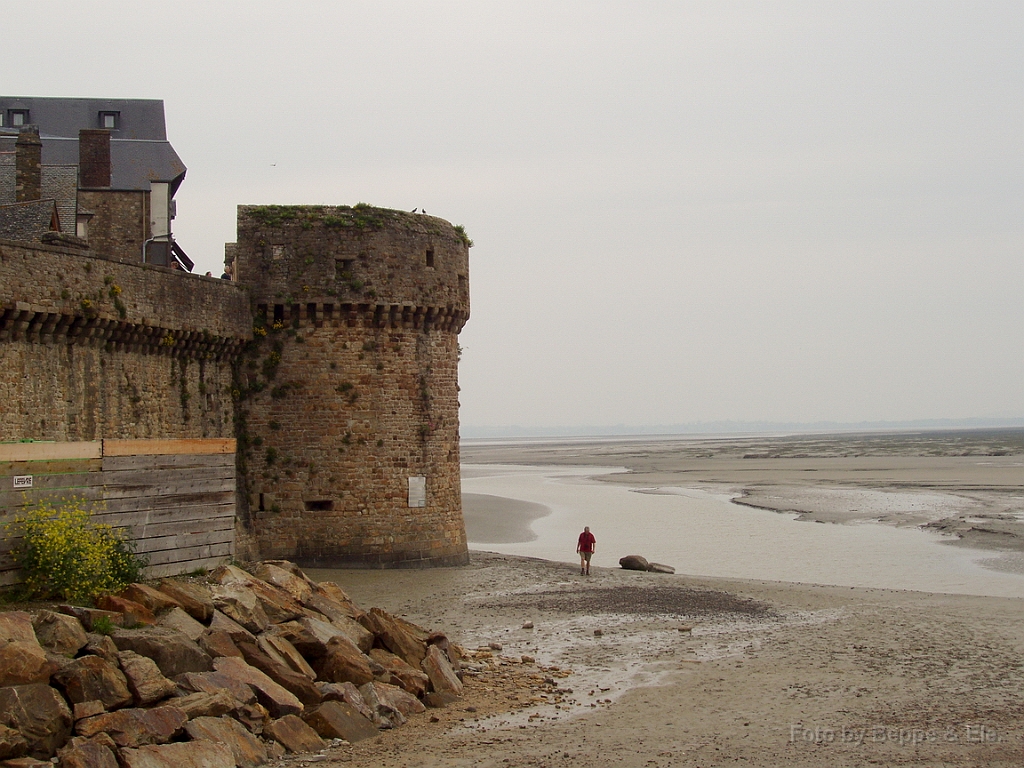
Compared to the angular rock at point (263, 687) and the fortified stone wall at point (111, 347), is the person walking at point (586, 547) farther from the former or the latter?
the angular rock at point (263, 687)

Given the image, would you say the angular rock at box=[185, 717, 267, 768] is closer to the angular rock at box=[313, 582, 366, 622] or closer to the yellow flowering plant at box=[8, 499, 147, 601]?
the yellow flowering plant at box=[8, 499, 147, 601]

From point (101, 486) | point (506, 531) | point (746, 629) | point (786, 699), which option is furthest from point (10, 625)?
point (506, 531)

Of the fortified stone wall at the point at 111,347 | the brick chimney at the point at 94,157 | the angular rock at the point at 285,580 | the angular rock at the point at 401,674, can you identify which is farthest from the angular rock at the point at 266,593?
the brick chimney at the point at 94,157

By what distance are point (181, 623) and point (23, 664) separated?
233 centimetres

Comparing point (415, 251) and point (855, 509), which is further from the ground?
point (415, 251)

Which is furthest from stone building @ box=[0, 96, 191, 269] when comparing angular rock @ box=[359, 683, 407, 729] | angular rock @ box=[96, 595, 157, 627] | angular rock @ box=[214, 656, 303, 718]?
angular rock @ box=[359, 683, 407, 729]

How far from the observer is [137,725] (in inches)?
448

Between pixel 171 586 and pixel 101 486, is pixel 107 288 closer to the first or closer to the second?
pixel 101 486

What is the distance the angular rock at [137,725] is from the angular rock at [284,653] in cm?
227

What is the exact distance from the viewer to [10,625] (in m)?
11.9

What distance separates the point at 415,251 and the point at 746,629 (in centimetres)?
1194

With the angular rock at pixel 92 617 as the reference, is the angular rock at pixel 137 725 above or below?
below

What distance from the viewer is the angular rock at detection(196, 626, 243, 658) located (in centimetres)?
1325

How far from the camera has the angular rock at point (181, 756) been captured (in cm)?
1092
